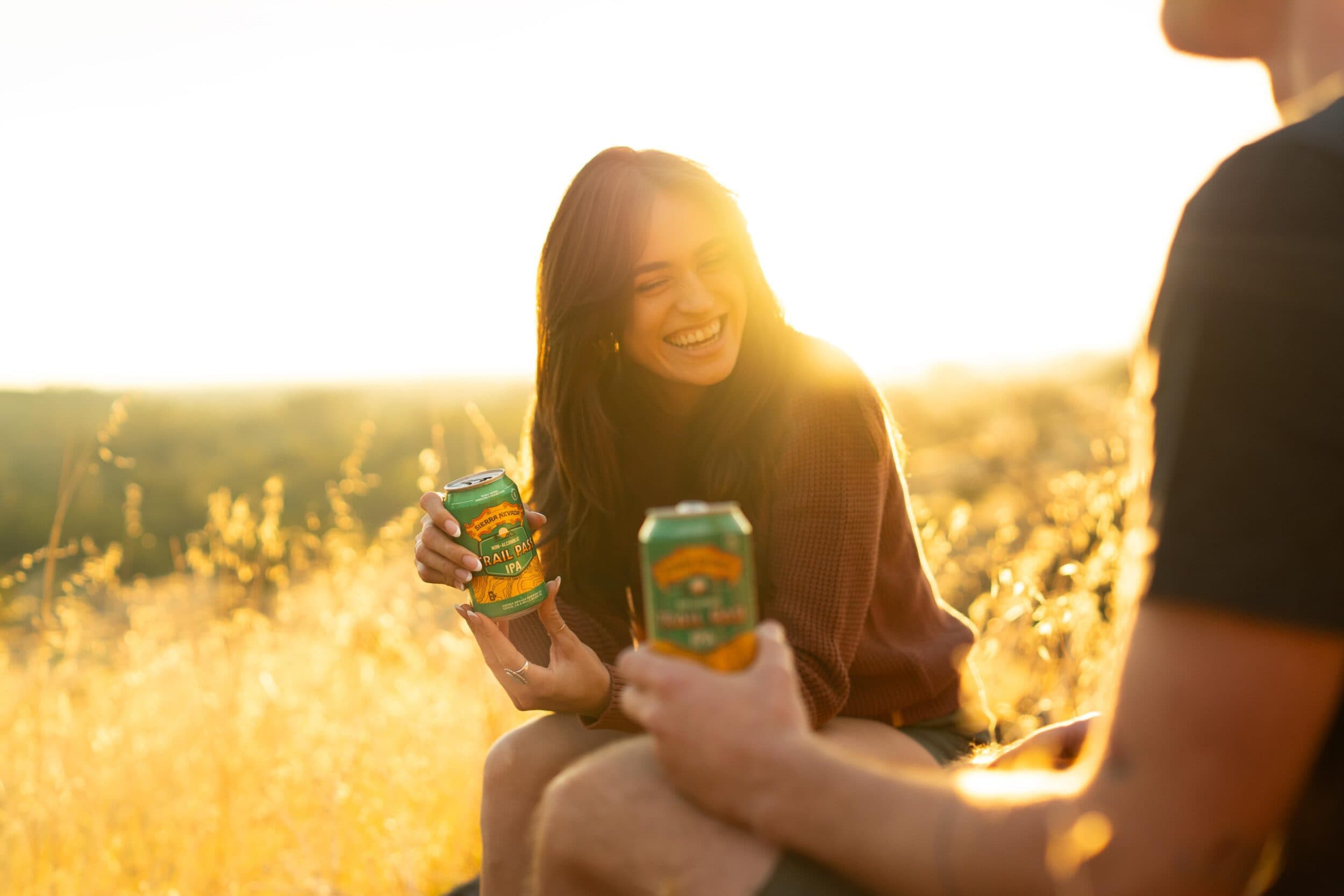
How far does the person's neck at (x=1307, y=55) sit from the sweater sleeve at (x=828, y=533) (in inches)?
35.0

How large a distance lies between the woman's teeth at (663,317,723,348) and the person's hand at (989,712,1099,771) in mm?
1031

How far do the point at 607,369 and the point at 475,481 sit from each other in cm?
65

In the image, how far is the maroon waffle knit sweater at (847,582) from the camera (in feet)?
5.37

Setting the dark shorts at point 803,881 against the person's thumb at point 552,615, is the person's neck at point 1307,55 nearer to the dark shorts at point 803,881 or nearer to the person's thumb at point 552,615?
the dark shorts at point 803,881

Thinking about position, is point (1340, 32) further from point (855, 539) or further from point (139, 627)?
point (139, 627)

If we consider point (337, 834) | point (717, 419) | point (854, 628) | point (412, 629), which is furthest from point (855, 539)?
point (412, 629)

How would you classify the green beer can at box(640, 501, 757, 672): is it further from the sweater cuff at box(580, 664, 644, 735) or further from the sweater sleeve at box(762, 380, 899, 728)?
the sweater cuff at box(580, 664, 644, 735)

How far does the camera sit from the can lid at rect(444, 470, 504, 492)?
168 centimetres

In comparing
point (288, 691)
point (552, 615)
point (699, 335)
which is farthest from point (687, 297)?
point (288, 691)

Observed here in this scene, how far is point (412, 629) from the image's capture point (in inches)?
165

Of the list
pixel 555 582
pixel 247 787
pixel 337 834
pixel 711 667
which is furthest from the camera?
pixel 247 787

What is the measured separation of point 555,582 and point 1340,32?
1.41 m

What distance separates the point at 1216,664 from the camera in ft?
2.49

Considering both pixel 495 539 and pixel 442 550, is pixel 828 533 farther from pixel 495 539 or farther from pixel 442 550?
pixel 442 550
